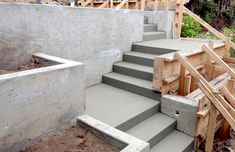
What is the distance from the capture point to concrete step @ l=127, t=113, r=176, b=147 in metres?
3.19

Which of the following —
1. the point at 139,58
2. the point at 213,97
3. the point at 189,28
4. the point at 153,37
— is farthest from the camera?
the point at 189,28

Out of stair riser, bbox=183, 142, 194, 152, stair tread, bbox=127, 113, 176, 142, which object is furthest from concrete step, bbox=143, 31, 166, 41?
stair riser, bbox=183, 142, 194, 152

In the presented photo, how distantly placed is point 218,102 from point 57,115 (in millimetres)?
2240

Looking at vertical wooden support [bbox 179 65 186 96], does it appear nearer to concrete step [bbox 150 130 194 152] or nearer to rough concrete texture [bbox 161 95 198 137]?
rough concrete texture [bbox 161 95 198 137]

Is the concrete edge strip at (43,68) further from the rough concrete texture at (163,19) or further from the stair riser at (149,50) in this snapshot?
the rough concrete texture at (163,19)

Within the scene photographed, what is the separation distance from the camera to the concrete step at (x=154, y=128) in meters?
3.19

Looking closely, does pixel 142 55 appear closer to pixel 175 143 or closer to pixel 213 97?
pixel 213 97

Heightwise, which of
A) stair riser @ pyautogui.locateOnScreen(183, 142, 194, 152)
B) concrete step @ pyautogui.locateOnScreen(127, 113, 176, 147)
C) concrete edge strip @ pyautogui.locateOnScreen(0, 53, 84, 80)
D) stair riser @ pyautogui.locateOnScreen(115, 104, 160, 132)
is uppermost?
concrete edge strip @ pyautogui.locateOnScreen(0, 53, 84, 80)

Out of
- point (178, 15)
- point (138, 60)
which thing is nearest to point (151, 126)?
point (138, 60)

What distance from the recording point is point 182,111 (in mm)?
3623

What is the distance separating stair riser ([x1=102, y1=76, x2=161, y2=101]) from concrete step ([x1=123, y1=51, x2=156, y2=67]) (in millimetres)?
736

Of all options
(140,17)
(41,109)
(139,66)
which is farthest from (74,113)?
(140,17)

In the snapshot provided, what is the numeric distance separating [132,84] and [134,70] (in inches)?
16.6

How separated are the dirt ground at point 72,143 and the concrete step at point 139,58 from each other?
2484mm
